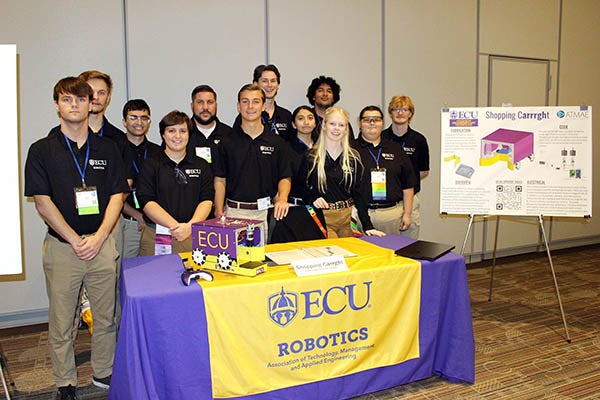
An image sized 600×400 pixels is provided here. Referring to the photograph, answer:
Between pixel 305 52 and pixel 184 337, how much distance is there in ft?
11.0

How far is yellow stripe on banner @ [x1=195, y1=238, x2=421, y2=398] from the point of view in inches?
83.1

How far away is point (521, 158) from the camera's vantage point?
11.7ft

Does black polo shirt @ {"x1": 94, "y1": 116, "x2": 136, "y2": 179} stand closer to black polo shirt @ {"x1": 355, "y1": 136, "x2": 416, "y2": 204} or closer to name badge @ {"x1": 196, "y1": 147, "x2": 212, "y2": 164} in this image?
name badge @ {"x1": 196, "y1": 147, "x2": 212, "y2": 164}

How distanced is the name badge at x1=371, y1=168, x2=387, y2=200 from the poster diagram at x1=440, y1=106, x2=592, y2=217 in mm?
504

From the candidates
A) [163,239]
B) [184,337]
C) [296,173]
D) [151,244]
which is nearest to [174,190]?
[163,239]

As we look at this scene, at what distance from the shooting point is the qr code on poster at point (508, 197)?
357 cm

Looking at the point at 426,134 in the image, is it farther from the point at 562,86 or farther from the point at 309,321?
the point at 309,321

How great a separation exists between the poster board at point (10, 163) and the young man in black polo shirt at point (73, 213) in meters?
0.33

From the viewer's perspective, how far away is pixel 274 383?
2.23 meters

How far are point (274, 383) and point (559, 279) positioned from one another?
12.8ft

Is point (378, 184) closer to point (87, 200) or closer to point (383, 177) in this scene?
point (383, 177)

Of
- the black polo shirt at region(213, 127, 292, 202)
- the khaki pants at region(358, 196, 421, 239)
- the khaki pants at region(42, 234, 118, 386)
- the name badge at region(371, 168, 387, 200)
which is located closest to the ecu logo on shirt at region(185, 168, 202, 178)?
the black polo shirt at region(213, 127, 292, 202)

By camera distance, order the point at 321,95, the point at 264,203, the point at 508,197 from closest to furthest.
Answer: the point at 264,203 → the point at 508,197 → the point at 321,95

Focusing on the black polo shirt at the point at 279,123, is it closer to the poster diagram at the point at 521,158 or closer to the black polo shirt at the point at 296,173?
the black polo shirt at the point at 296,173
